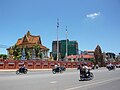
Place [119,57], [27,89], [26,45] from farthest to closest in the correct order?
[119,57], [26,45], [27,89]

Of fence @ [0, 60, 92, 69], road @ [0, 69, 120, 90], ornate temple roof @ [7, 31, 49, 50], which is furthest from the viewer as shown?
ornate temple roof @ [7, 31, 49, 50]

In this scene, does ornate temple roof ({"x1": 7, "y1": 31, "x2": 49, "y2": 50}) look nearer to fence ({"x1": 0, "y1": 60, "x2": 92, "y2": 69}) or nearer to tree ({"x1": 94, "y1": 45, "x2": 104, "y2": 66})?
tree ({"x1": 94, "y1": 45, "x2": 104, "y2": 66})

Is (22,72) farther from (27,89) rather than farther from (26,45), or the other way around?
(26,45)

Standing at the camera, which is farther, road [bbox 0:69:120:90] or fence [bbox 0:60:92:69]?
fence [bbox 0:60:92:69]

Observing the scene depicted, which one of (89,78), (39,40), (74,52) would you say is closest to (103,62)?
(74,52)

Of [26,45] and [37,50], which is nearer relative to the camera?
[37,50]

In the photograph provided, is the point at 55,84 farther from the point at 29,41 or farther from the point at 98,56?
the point at 98,56

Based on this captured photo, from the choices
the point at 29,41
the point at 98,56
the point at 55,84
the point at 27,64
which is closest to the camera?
the point at 55,84

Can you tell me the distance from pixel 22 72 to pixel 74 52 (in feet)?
270

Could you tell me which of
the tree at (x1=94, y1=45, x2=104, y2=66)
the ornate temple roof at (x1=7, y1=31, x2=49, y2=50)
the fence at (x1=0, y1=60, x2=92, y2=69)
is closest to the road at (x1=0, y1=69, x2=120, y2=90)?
the fence at (x1=0, y1=60, x2=92, y2=69)

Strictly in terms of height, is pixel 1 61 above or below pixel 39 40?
below

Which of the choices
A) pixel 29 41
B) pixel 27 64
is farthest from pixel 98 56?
pixel 27 64

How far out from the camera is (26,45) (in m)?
110

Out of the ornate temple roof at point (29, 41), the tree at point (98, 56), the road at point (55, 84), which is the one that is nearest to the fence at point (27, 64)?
the ornate temple roof at point (29, 41)
